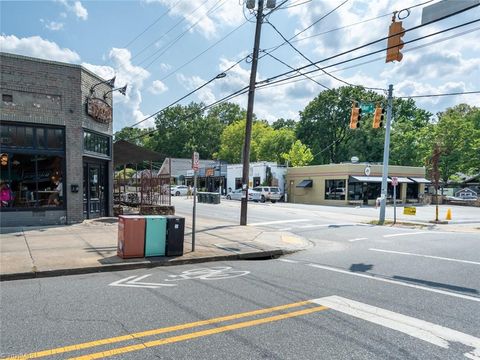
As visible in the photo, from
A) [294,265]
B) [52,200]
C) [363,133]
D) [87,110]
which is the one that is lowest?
[294,265]

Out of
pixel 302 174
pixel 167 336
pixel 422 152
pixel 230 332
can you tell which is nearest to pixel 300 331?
pixel 230 332

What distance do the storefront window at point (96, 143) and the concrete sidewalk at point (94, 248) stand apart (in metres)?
2.92

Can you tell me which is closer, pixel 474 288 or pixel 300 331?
pixel 300 331

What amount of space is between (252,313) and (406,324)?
1969 mm

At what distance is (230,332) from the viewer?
4605 millimetres

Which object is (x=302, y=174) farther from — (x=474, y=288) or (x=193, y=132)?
(x=193, y=132)

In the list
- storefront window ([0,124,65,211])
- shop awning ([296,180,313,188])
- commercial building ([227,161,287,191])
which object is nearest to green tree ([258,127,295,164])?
commercial building ([227,161,287,191])

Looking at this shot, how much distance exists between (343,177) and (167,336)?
35.9m

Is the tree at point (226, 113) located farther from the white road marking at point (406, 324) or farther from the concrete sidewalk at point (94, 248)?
the white road marking at point (406, 324)

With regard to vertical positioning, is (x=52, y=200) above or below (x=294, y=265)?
above

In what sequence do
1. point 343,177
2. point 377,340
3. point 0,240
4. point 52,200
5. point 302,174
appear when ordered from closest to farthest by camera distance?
point 377,340
point 0,240
point 52,200
point 343,177
point 302,174

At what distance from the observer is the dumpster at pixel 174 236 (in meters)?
9.21

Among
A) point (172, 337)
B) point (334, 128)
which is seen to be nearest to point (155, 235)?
point (172, 337)

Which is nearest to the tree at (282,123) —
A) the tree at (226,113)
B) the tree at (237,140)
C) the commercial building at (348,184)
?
the tree at (226,113)
